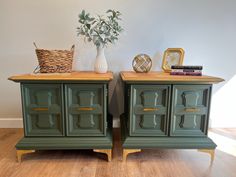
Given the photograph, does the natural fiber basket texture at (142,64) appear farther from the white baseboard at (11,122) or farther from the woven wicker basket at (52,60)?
the white baseboard at (11,122)

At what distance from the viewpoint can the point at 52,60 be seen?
1634 millimetres

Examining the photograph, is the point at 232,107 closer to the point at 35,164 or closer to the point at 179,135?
the point at 179,135

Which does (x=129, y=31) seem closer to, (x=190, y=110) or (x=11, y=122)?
(x=190, y=110)

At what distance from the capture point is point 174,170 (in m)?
1.47

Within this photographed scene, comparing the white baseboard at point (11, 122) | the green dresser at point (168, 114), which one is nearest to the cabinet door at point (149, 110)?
the green dresser at point (168, 114)

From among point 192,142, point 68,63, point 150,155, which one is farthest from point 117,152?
point 68,63

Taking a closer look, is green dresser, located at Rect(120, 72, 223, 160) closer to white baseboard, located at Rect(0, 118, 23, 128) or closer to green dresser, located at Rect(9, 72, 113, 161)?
green dresser, located at Rect(9, 72, 113, 161)

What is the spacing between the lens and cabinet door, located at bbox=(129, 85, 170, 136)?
4.99ft

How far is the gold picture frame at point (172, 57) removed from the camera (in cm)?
207

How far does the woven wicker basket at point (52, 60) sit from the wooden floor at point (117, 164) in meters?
0.80

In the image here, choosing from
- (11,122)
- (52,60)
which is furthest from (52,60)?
(11,122)

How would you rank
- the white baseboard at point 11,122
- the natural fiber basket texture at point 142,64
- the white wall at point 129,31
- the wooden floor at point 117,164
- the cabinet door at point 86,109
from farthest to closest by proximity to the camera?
the white baseboard at point 11,122, the white wall at point 129,31, the natural fiber basket texture at point 142,64, the cabinet door at point 86,109, the wooden floor at point 117,164

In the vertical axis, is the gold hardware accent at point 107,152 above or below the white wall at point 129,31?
below

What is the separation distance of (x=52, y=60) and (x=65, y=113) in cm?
50
